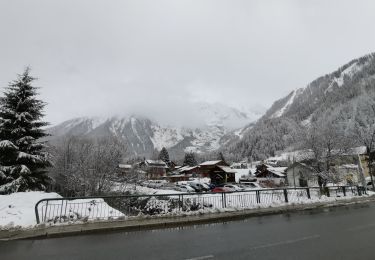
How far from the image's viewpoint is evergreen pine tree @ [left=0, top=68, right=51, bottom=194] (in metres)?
19.0

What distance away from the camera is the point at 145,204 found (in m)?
19.6

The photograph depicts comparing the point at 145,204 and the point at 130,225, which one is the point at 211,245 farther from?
the point at 145,204

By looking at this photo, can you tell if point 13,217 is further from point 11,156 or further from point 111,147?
point 111,147

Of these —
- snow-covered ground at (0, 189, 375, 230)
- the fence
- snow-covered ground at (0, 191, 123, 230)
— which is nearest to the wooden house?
the fence

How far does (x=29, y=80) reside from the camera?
22.0m

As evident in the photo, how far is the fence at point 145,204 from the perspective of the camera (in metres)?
13.4

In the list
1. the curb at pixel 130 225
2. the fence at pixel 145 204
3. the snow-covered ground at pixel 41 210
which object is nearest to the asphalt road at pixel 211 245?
the curb at pixel 130 225

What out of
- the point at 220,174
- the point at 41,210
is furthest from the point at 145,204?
the point at 220,174

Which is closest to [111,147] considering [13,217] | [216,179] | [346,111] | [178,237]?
[13,217]

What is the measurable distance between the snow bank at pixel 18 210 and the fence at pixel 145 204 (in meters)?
0.41

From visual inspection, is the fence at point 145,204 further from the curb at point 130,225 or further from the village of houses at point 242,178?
the village of houses at point 242,178

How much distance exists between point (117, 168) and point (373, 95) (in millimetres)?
162661

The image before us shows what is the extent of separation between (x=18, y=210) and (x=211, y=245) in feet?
29.8

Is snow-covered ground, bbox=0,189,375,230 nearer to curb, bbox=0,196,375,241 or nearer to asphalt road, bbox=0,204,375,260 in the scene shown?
curb, bbox=0,196,375,241
